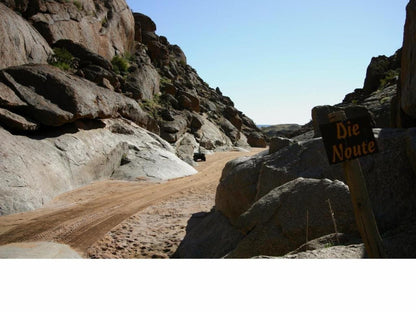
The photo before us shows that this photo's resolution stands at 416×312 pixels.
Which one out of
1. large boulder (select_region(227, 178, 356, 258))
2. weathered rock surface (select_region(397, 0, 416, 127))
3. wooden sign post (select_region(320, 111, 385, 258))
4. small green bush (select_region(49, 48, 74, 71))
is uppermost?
small green bush (select_region(49, 48, 74, 71))

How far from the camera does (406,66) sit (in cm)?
673

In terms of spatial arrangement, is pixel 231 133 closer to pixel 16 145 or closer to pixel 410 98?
pixel 16 145

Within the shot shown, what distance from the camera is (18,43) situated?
51.1 ft

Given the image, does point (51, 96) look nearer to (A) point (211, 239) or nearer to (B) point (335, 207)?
(A) point (211, 239)

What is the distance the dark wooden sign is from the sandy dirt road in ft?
16.1

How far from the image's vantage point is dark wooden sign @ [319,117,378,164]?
3121 mm

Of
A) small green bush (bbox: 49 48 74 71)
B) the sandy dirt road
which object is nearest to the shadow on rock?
the sandy dirt road

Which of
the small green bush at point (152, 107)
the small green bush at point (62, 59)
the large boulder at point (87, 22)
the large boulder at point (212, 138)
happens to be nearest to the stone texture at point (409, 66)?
the small green bush at point (62, 59)

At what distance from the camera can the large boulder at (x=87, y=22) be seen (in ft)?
64.7

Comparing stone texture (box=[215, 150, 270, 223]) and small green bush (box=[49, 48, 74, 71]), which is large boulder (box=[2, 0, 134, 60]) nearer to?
small green bush (box=[49, 48, 74, 71])

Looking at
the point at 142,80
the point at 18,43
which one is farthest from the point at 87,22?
the point at 18,43

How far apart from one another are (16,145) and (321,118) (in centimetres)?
915

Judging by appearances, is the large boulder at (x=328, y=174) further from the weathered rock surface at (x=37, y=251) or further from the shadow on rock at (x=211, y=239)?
the weathered rock surface at (x=37, y=251)

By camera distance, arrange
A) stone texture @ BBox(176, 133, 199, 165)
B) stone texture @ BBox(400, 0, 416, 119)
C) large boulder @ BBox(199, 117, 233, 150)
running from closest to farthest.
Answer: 1. stone texture @ BBox(400, 0, 416, 119)
2. stone texture @ BBox(176, 133, 199, 165)
3. large boulder @ BBox(199, 117, 233, 150)
